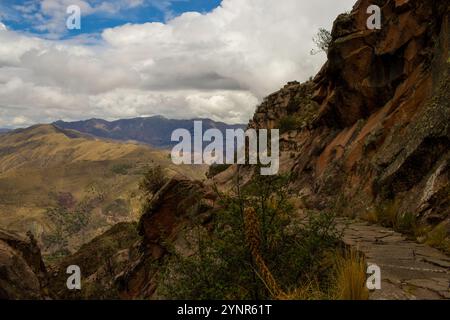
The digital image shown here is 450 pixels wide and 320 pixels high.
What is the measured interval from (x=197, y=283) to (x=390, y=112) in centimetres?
1161

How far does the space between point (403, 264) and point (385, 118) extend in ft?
31.5

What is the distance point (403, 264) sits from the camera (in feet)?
24.7

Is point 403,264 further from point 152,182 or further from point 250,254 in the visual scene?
point 152,182

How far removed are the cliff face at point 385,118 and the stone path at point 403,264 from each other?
1078 mm

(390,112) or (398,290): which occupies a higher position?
(390,112)

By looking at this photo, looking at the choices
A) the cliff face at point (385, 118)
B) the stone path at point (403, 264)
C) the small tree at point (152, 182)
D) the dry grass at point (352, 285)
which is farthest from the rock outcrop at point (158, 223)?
the dry grass at point (352, 285)

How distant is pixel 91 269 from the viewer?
98.7 ft

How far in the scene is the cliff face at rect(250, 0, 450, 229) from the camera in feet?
37.0

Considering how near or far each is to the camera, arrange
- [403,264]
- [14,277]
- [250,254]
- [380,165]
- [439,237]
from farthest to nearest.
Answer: [380,165]
[14,277]
[439,237]
[403,264]
[250,254]

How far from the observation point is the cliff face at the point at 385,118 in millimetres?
11273

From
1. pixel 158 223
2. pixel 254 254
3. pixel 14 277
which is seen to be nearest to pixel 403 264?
pixel 254 254
